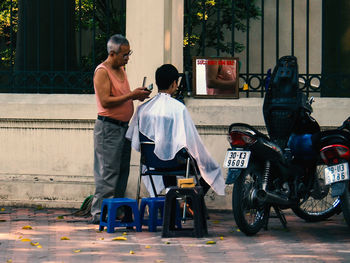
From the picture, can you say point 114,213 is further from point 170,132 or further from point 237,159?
point 237,159

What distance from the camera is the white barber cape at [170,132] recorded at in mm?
7984

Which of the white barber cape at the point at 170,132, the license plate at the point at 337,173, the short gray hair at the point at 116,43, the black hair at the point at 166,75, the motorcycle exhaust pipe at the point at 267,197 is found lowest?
the motorcycle exhaust pipe at the point at 267,197

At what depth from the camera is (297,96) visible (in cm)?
800

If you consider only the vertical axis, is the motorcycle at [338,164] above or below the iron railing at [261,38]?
below

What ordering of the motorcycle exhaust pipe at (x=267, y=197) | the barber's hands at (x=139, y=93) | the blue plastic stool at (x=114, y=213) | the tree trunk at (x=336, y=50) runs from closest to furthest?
1. the motorcycle exhaust pipe at (x=267, y=197)
2. the blue plastic stool at (x=114, y=213)
3. the barber's hands at (x=139, y=93)
4. the tree trunk at (x=336, y=50)

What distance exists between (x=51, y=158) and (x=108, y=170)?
1786mm

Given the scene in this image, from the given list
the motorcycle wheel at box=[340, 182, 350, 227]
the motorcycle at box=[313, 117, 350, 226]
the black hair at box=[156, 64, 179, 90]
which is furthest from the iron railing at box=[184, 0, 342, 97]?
the motorcycle wheel at box=[340, 182, 350, 227]

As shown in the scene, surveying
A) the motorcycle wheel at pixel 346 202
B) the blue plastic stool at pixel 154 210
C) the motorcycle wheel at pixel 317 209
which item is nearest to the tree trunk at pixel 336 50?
the motorcycle wheel at pixel 317 209

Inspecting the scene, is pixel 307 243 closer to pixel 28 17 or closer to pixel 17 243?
pixel 17 243

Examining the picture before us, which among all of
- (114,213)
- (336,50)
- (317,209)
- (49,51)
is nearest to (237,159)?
(114,213)

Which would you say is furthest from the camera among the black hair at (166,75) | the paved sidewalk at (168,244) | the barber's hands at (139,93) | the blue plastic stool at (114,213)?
the barber's hands at (139,93)

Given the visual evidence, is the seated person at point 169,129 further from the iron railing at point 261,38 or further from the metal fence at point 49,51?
the metal fence at point 49,51

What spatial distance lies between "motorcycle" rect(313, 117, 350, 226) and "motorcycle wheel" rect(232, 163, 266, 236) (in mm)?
675

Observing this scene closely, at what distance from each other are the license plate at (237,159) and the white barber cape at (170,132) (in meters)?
0.50
